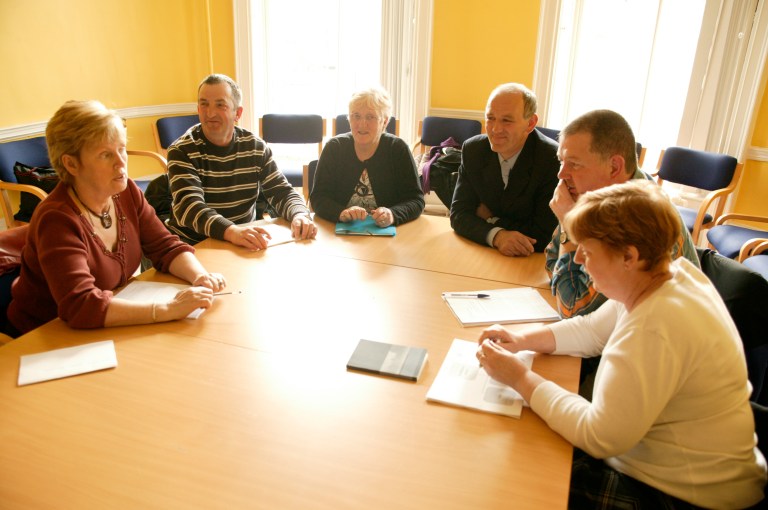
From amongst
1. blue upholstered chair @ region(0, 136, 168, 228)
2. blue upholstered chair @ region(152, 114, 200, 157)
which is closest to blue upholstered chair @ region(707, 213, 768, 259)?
blue upholstered chair @ region(0, 136, 168, 228)

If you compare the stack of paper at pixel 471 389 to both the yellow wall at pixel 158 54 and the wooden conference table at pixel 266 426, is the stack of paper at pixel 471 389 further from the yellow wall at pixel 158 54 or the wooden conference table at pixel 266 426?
the yellow wall at pixel 158 54

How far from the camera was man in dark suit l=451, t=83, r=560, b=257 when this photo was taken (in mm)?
2422

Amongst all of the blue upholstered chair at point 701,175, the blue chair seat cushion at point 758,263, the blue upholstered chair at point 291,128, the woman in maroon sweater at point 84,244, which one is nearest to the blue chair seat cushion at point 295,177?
the blue upholstered chair at point 291,128

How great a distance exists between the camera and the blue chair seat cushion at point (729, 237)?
128 inches

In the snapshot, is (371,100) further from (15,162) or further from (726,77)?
(726,77)

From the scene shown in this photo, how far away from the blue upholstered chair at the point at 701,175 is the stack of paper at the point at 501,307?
2.32 metres

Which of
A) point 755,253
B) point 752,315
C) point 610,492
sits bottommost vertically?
point 755,253

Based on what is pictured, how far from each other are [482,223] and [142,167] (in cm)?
364

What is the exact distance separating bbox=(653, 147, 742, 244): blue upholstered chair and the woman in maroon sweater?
3287 mm

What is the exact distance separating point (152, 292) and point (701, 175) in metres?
3.75

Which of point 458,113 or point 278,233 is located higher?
point 458,113

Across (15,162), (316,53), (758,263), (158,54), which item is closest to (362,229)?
(758,263)

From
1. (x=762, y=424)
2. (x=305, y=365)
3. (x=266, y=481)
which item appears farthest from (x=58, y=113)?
(x=762, y=424)

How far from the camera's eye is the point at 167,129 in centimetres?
465
